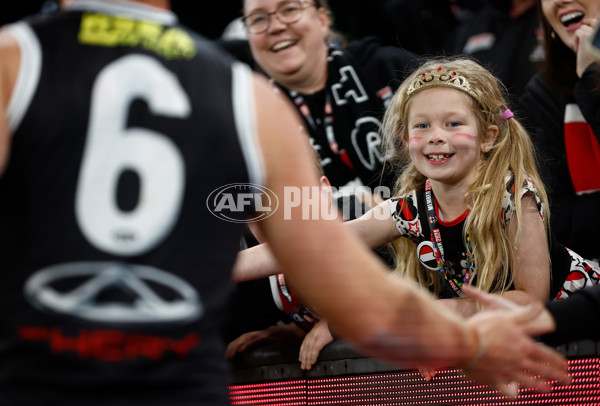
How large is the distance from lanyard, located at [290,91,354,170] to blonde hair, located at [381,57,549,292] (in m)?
0.37

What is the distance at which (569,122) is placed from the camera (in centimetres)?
310

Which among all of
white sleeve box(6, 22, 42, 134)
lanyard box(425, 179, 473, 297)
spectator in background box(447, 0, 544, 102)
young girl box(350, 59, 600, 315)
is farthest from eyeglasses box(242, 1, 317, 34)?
white sleeve box(6, 22, 42, 134)

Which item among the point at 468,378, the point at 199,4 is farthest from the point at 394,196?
the point at 199,4

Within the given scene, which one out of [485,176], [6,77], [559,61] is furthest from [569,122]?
[6,77]

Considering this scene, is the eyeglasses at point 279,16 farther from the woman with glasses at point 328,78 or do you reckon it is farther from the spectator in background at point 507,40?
the spectator in background at point 507,40

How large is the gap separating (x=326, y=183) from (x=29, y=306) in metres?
1.90

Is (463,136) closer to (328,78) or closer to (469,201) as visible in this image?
(469,201)

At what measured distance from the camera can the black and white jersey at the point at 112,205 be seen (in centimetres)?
110

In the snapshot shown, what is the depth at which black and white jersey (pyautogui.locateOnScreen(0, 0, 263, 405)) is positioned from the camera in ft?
3.59

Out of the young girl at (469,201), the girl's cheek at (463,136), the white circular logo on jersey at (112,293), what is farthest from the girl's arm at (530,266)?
the white circular logo on jersey at (112,293)

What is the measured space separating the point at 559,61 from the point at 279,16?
3.63ft

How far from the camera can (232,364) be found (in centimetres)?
267

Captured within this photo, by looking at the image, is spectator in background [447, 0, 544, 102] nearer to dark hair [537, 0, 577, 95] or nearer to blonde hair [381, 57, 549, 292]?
dark hair [537, 0, 577, 95]

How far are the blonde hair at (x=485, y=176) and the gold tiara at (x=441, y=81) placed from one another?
1 cm
